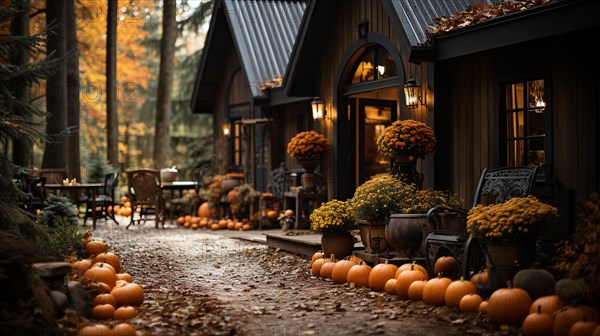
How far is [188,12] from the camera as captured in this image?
104 feet

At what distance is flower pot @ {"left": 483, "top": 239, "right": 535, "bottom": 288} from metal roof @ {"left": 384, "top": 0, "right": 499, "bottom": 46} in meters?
4.65

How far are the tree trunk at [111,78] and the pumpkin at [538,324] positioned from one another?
766 inches

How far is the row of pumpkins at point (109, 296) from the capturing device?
625cm

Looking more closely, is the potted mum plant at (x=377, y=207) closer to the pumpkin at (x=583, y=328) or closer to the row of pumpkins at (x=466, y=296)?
the row of pumpkins at (x=466, y=296)

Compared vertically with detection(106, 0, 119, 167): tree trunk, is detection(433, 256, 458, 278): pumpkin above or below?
below

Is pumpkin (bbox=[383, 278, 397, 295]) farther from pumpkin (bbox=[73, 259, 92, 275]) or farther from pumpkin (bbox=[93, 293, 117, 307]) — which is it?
pumpkin (bbox=[73, 259, 92, 275])

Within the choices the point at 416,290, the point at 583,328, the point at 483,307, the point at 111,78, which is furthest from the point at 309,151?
the point at 111,78

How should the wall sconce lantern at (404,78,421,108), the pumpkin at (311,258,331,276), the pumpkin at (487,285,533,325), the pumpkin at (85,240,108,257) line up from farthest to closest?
the wall sconce lantern at (404,78,421,108) < the pumpkin at (311,258,331,276) < the pumpkin at (85,240,108,257) < the pumpkin at (487,285,533,325)

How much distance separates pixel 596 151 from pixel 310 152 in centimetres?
657

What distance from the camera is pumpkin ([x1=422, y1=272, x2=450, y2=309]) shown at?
7664 mm

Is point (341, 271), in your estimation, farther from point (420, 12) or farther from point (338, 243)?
point (420, 12)

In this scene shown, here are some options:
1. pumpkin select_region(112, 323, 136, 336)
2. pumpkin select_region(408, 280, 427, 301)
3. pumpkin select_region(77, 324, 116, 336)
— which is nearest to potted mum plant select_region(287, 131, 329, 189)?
pumpkin select_region(408, 280, 427, 301)

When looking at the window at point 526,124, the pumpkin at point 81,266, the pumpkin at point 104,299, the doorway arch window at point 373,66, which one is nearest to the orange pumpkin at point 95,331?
the pumpkin at point 104,299

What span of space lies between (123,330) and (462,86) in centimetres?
717
